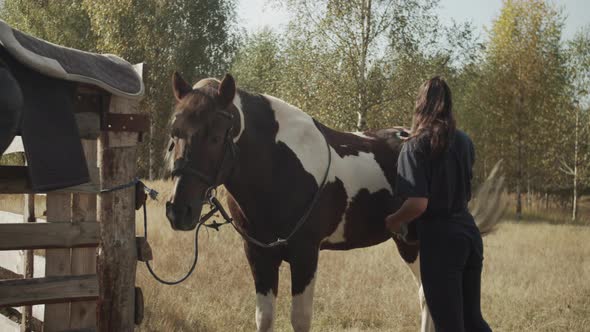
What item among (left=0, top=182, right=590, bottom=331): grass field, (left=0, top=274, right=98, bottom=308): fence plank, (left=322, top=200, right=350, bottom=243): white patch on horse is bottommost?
(left=0, top=182, right=590, bottom=331): grass field

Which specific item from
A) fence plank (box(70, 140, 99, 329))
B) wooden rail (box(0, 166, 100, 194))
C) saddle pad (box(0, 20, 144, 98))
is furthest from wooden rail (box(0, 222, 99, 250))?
saddle pad (box(0, 20, 144, 98))

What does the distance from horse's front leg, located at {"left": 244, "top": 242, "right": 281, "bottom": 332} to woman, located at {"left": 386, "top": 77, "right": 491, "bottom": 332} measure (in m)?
1.13

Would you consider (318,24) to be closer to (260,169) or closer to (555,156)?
(555,156)

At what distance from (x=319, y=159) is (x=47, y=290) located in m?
2.08

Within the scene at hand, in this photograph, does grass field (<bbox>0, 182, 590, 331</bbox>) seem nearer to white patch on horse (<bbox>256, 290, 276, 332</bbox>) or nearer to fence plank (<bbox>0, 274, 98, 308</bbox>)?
white patch on horse (<bbox>256, 290, 276, 332</bbox>)

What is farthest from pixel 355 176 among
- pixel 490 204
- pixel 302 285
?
pixel 490 204

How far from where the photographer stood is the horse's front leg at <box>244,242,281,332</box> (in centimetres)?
426

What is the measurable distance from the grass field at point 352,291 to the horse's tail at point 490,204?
58.3 inches

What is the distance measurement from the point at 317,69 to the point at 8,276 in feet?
48.7

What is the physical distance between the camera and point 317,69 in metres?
20.0

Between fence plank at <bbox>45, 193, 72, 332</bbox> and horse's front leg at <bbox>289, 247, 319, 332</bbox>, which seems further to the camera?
fence plank at <bbox>45, 193, 72, 332</bbox>

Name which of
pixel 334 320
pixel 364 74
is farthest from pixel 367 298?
pixel 364 74

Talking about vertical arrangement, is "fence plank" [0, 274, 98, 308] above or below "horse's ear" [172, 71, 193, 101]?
below

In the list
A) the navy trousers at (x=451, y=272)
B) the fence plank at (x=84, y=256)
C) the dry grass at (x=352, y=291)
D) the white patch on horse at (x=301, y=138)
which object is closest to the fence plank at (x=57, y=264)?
the fence plank at (x=84, y=256)
